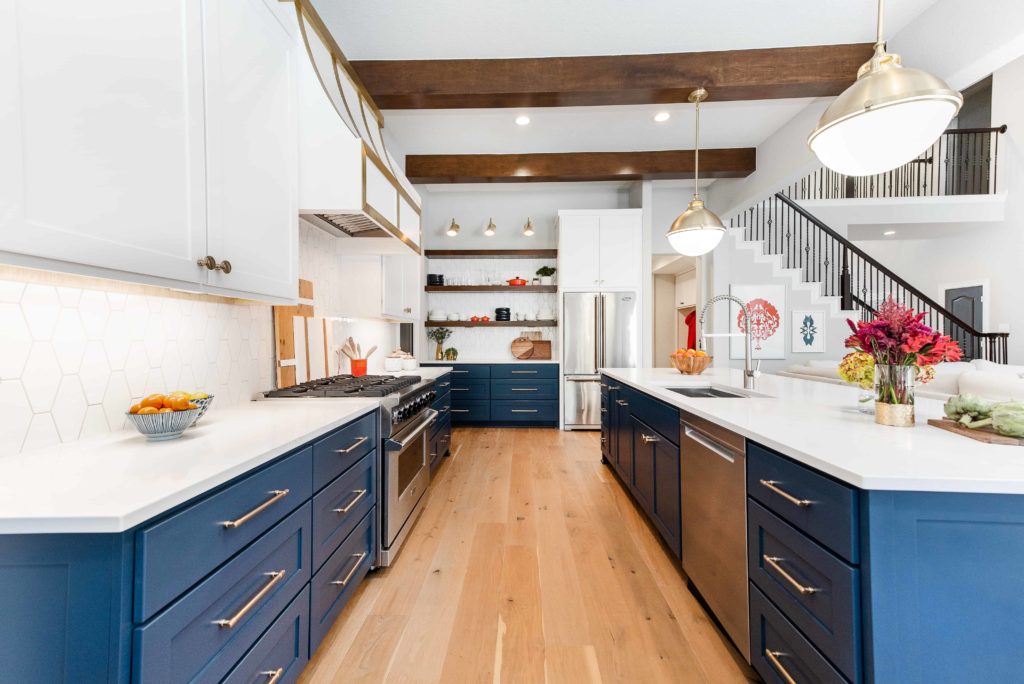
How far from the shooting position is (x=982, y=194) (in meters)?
6.18

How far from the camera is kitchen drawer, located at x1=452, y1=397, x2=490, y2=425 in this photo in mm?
5328

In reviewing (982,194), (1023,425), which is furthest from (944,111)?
(982,194)

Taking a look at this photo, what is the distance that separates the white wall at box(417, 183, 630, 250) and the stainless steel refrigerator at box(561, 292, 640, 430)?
3.90 ft

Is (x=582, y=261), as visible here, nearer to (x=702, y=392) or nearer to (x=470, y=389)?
(x=470, y=389)

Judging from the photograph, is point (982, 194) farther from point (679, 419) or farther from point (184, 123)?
point (184, 123)

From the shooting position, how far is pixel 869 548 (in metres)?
0.97

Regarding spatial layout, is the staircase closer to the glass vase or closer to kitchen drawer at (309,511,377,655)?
the glass vase

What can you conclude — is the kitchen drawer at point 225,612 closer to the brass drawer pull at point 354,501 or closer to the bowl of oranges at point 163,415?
the brass drawer pull at point 354,501

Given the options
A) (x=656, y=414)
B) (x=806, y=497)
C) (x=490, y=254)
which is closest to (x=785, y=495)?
(x=806, y=497)

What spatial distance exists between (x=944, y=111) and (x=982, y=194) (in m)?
7.41

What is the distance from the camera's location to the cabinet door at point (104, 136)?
82 centimetres

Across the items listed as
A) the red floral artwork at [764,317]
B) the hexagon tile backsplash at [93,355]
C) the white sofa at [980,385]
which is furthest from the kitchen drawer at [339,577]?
the red floral artwork at [764,317]

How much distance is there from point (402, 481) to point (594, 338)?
3.35 metres

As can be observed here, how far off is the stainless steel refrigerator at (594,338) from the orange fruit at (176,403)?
4.20 meters
